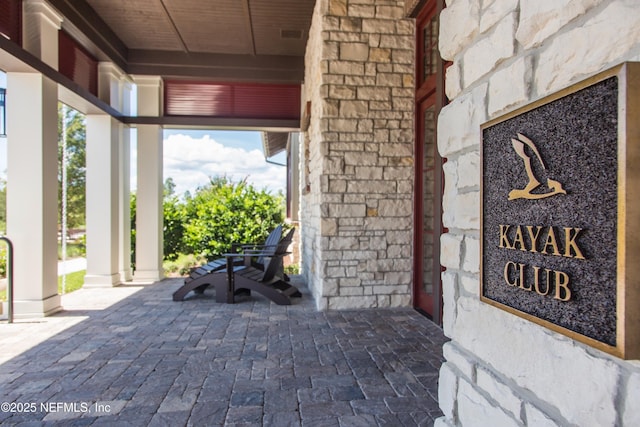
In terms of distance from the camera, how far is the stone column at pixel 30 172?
4.24 metres

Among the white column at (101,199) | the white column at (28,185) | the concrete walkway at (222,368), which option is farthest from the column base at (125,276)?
the white column at (28,185)

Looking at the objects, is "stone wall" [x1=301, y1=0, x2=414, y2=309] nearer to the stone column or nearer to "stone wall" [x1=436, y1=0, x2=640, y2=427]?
"stone wall" [x1=436, y1=0, x2=640, y2=427]

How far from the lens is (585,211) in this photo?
90cm

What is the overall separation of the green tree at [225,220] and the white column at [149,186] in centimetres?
140

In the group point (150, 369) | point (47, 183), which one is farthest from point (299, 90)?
point (150, 369)

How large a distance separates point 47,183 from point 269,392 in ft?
11.8

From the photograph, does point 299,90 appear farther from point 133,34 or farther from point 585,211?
point 585,211

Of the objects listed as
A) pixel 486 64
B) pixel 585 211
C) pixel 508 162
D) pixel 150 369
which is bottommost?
pixel 150 369

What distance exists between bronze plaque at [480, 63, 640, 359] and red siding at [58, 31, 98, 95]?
224 inches

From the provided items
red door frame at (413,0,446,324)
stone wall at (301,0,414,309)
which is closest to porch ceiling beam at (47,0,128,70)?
stone wall at (301,0,414,309)

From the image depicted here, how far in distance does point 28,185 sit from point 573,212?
5.02 meters

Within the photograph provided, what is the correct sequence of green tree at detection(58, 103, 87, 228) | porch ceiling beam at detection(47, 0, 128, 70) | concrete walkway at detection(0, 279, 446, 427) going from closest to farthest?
concrete walkway at detection(0, 279, 446, 427) < porch ceiling beam at detection(47, 0, 128, 70) < green tree at detection(58, 103, 87, 228)

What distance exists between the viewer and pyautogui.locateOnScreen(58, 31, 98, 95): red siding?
5.11 m

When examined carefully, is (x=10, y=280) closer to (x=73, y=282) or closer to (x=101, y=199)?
(x=101, y=199)
